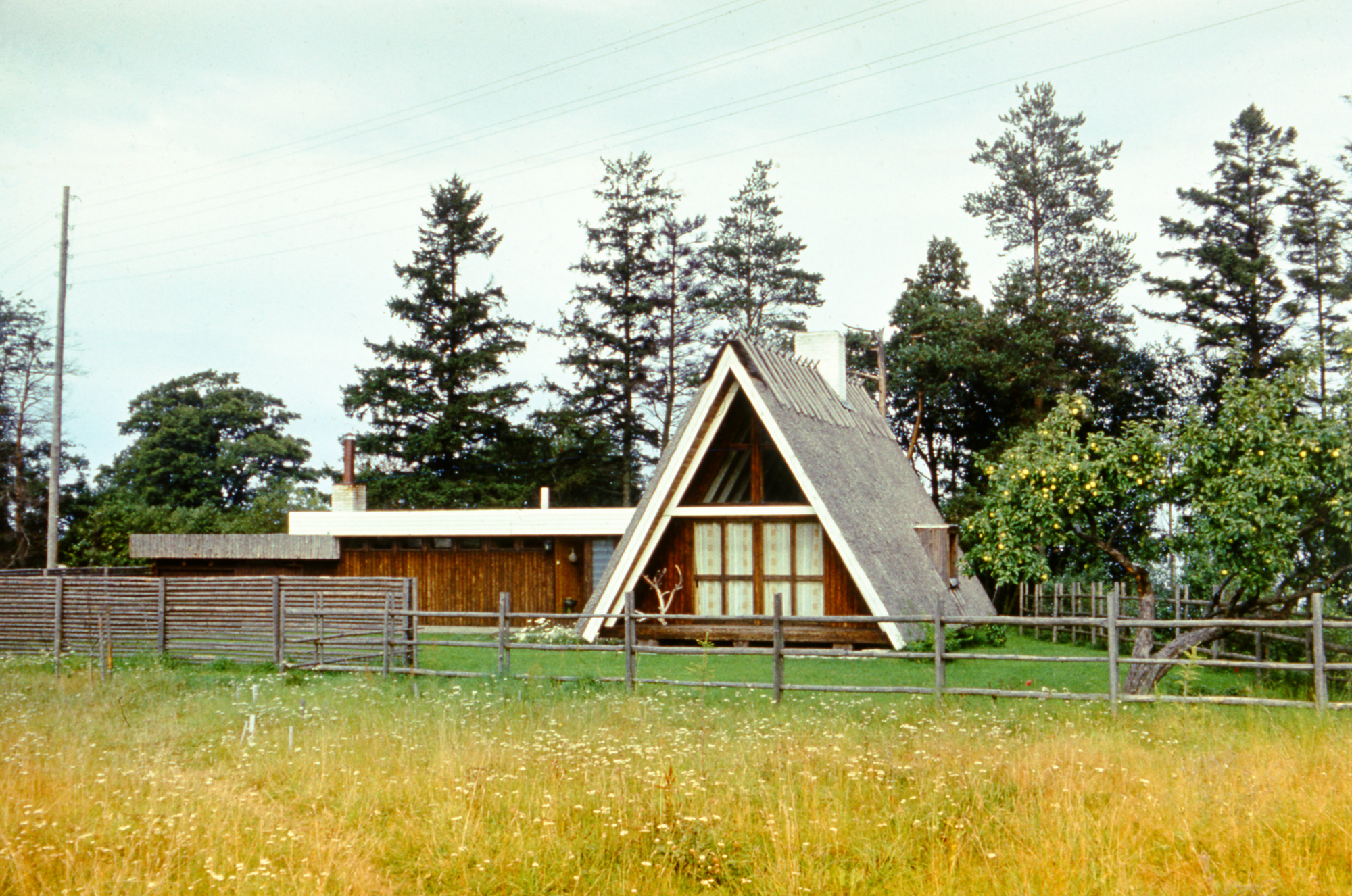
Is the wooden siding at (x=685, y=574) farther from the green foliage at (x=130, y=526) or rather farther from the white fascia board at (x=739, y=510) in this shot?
the green foliage at (x=130, y=526)

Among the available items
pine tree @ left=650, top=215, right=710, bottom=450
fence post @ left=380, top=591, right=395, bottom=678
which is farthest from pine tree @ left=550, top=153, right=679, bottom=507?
fence post @ left=380, top=591, right=395, bottom=678

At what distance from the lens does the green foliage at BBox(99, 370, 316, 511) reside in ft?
154

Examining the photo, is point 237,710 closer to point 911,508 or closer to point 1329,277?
point 911,508

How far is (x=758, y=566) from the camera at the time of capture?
1845 cm

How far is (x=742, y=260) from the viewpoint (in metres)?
41.7

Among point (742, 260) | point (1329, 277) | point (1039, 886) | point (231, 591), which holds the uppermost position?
point (742, 260)

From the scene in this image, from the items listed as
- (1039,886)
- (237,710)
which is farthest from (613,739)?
(237,710)

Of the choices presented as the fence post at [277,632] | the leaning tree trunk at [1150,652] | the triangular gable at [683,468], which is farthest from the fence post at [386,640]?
the leaning tree trunk at [1150,652]

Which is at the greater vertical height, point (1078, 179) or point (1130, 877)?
point (1078, 179)

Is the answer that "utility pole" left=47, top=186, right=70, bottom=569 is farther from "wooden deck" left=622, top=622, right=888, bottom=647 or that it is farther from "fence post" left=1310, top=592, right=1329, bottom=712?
"fence post" left=1310, top=592, right=1329, bottom=712

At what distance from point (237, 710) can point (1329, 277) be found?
101ft

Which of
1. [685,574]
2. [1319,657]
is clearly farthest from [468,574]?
[1319,657]

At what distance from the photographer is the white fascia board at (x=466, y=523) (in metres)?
23.6

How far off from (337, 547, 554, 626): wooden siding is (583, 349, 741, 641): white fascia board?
22.0ft
